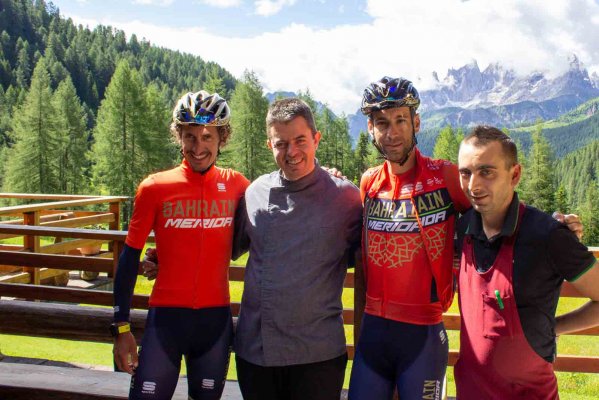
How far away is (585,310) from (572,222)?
0.43 m

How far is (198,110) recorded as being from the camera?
10.6 ft

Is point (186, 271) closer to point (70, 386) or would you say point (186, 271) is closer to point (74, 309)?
point (70, 386)

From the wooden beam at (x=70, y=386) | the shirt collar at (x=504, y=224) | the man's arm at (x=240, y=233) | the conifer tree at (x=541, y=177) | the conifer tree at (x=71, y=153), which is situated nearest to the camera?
the shirt collar at (x=504, y=224)

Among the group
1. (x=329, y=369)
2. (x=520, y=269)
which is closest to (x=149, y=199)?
(x=329, y=369)

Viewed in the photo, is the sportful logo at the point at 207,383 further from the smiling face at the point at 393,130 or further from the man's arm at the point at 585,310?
the man's arm at the point at 585,310

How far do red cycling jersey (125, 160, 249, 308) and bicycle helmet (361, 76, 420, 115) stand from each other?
1021 millimetres

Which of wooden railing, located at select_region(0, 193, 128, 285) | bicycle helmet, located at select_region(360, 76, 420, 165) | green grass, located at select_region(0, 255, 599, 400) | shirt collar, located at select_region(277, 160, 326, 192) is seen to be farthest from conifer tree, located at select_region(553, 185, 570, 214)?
shirt collar, located at select_region(277, 160, 326, 192)

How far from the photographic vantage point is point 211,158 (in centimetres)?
332

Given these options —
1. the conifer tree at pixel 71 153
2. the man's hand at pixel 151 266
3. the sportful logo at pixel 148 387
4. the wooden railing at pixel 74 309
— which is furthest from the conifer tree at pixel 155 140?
the sportful logo at pixel 148 387

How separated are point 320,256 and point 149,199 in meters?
1.02

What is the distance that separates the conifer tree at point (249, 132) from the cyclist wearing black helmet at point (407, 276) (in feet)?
165

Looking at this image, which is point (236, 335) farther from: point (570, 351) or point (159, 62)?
point (159, 62)

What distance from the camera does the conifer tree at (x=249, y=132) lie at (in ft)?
177

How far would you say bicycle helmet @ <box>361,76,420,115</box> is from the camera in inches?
120
